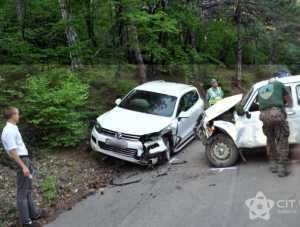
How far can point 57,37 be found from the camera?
17.5m

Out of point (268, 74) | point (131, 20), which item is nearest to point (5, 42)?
point (131, 20)

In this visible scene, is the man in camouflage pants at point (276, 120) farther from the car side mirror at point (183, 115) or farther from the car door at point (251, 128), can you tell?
the car side mirror at point (183, 115)

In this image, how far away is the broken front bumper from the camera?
31.1ft

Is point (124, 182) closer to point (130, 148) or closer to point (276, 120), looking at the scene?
point (130, 148)

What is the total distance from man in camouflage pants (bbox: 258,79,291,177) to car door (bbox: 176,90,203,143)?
9.55ft

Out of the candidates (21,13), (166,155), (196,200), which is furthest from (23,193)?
(21,13)

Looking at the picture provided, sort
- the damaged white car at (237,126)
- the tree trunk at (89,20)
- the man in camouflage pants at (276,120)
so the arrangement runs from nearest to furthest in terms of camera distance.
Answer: the man in camouflage pants at (276,120)
the damaged white car at (237,126)
the tree trunk at (89,20)

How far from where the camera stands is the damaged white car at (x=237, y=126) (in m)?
8.64

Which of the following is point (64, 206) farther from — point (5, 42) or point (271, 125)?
point (5, 42)

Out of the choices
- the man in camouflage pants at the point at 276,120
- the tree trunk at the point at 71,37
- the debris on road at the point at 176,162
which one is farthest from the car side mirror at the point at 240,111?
the tree trunk at the point at 71,37

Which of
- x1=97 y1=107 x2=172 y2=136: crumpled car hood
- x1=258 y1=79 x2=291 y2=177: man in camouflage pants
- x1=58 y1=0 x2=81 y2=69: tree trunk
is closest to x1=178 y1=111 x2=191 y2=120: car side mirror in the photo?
x1=97 y1=107 x2=172 y2=136: crumpled car hood

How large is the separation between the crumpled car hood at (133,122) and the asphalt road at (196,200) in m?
0.97

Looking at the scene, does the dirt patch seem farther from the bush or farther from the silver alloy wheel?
the silver alloy wheel

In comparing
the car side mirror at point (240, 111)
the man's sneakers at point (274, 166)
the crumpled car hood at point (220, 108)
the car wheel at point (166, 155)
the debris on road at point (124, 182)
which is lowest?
the debris on road at point (124, 182)
